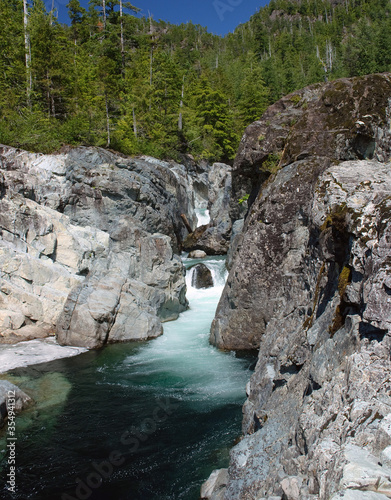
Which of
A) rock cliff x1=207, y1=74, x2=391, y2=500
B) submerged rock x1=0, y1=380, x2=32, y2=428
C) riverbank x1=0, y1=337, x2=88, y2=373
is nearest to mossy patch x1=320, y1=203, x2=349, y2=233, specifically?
rock cliff x1=207, y1=74, x2=391, y2=500

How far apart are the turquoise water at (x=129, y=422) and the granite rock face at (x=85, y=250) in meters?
1.67

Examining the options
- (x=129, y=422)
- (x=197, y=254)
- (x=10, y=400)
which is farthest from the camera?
(x=197, y=254)

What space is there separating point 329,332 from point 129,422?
6387mm

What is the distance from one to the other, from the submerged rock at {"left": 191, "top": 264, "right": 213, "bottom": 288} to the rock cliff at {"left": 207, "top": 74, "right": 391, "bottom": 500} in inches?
363

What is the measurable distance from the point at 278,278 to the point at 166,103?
2977cm

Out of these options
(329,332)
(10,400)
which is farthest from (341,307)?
(10,400)

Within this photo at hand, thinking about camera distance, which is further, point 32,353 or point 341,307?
point 32,353

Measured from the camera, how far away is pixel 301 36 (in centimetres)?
9050

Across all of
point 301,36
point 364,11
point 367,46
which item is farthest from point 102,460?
point 364,11

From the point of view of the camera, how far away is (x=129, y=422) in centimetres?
929

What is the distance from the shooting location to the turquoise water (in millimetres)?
7215

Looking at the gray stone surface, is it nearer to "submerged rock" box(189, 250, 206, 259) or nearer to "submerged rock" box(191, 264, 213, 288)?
"submerged rock" box(191, 264, 213, 288)

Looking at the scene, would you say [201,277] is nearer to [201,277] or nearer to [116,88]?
[201,277]

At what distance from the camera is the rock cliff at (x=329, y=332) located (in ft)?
10.9
